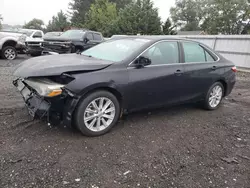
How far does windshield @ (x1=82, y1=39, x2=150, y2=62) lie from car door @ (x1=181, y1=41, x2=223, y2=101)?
1.04m

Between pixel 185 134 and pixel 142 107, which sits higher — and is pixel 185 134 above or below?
below

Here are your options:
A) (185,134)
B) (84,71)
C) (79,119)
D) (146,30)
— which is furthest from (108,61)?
(146,30)

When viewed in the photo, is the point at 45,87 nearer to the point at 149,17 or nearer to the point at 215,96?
the point at 215,96

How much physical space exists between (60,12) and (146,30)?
114ft

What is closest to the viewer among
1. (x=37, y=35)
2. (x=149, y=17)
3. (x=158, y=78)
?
(x=158, y=78)

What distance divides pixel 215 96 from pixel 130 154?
9.75 feet

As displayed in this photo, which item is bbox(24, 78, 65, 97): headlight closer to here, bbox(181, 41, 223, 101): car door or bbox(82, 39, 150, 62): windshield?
bbox(82, 39, 150, 62): windshield

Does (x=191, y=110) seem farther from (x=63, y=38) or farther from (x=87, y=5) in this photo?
(x=87, y=5)

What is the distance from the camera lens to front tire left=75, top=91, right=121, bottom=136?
11.0ft

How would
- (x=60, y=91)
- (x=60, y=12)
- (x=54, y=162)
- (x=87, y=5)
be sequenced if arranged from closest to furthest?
(x=54, y=162), (x=60, y=91), (x=87, y=5), (x=60, y=12)

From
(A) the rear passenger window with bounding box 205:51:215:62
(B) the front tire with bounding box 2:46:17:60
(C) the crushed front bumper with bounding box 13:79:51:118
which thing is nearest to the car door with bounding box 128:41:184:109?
(A) the rear passenger window with bounding box 205:51:215:62

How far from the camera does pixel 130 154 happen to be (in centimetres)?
317

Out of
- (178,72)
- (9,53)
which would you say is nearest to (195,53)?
(178,72)

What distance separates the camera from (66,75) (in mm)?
3279
